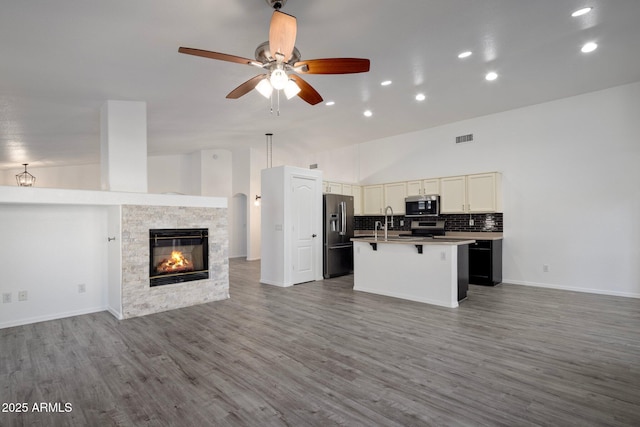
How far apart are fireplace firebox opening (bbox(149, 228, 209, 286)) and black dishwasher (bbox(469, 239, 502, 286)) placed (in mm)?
4786

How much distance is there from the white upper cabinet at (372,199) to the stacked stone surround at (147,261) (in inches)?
159

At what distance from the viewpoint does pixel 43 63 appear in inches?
140

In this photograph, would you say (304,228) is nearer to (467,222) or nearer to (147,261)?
(147,261)

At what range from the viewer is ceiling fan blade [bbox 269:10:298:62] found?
2.42 meters

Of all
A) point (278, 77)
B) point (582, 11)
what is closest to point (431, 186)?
point (582, 11)

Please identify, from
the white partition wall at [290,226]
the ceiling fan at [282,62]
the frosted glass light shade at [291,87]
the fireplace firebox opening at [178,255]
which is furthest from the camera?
the white partition wall at [290,226]

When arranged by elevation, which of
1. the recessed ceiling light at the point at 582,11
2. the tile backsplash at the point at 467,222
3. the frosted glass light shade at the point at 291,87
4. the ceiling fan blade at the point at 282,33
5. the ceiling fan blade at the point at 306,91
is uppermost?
the recessed ceiling light at the point at 582,11

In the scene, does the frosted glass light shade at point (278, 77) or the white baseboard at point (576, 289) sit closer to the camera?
the frosted glass light shade at point (278, 77)

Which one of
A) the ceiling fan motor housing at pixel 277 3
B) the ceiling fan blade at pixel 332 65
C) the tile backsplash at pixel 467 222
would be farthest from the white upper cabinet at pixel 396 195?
the ceiling fan motor housing at pixel 277 3

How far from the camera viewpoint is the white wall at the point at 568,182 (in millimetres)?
5160

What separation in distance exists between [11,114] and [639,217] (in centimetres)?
982

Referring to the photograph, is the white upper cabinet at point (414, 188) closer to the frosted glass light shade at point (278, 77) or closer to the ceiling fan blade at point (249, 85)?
the ceiling fan blade at point (249, 85)

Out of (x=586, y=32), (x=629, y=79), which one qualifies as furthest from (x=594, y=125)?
(x=586, y=32)

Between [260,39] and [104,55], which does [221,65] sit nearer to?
[260,39]
